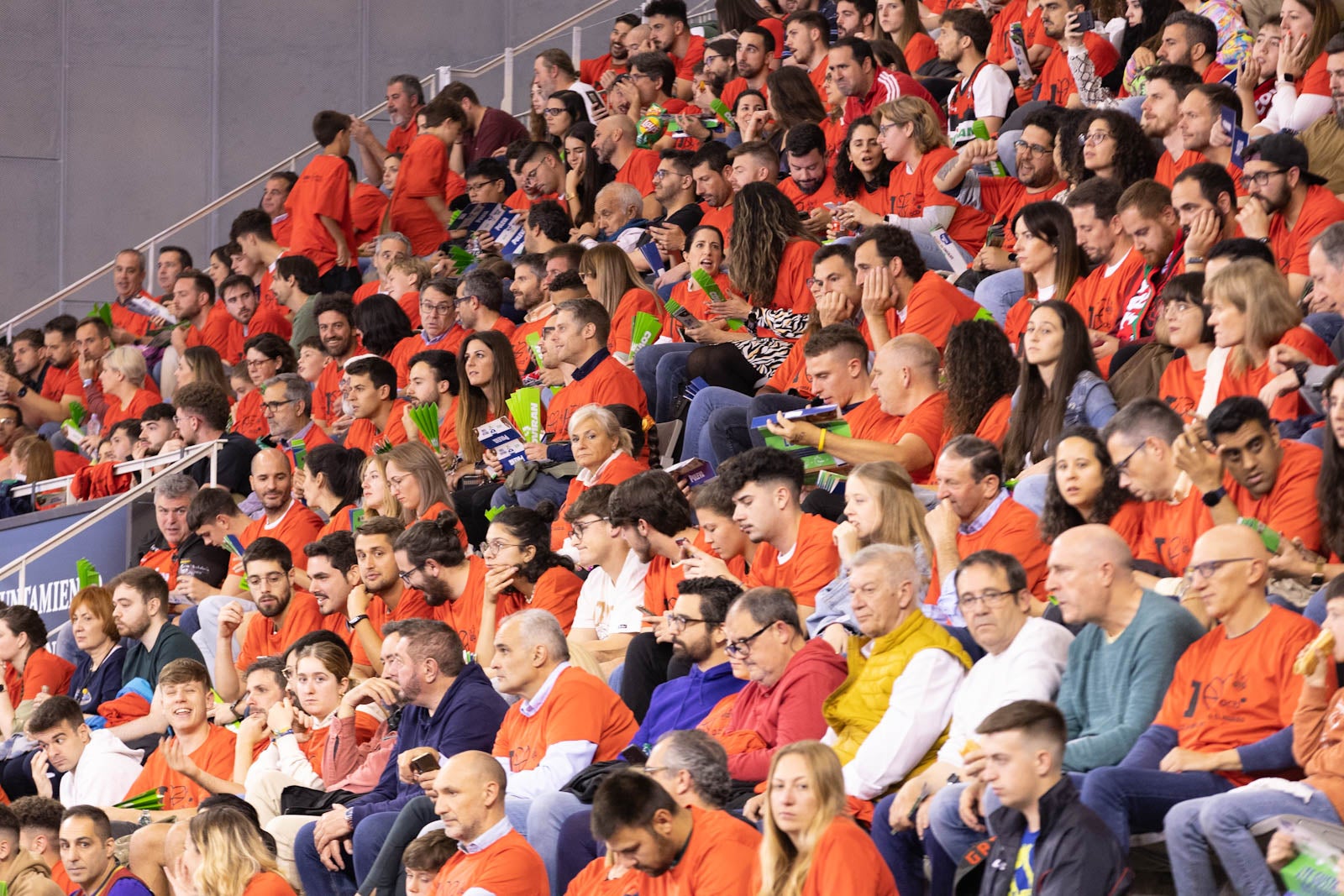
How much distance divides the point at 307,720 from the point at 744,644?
2293 mm

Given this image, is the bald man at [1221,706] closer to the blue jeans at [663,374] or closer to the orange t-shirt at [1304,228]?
the orange t-shirt at [1304,228]

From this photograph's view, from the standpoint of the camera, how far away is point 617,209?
34.5ft

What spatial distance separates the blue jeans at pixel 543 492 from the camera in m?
8.10

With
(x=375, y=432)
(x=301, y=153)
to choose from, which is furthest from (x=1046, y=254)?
(x=301, y=153)

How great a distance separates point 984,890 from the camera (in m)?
4.51

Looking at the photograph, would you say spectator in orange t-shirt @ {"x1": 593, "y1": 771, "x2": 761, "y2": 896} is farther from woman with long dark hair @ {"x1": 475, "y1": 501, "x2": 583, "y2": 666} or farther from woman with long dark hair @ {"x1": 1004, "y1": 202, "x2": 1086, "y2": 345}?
woman with long dark hair @ {"x1": 1004, "y1": 202, "x2": 1086, "y2": 345}

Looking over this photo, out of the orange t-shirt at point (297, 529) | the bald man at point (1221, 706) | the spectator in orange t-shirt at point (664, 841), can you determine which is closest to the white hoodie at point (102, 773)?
the orange t-shirt at point (297, 529)

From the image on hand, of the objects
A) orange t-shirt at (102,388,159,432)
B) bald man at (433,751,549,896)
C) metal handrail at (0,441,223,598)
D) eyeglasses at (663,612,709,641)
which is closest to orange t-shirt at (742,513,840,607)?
eyeglasses at (663,612,709,641)

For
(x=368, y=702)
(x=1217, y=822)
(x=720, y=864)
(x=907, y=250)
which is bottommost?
(x=368, y=702)

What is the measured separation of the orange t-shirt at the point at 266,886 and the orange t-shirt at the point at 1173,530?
9.29ft

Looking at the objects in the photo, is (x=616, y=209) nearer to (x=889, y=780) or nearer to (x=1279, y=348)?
(x=1279, y=348)

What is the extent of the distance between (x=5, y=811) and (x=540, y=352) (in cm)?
304

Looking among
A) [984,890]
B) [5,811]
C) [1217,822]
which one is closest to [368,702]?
[5,811]

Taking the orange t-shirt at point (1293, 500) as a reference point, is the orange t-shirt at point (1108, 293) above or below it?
above
